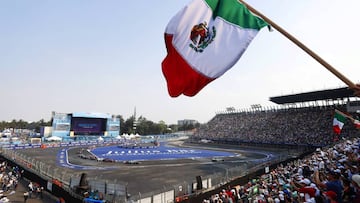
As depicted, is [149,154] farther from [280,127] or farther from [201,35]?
[201,35]

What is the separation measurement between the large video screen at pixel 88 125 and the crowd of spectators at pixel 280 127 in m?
29.3

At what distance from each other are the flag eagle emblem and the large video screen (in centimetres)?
6751

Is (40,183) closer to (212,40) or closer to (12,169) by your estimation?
(12,169)

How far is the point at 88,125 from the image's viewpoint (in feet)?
227

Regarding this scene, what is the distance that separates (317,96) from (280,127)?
10.4 metres

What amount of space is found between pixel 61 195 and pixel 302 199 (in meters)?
14.6

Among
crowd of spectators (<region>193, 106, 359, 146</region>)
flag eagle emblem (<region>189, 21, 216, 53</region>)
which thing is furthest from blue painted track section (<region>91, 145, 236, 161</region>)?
flag eagle emblem (<region>189, 21, 216, 53</region>)

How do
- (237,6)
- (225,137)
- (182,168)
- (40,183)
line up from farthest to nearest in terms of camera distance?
(225,137) < (182,168) < (40,183) < (237,6)

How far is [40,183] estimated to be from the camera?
17688 mm

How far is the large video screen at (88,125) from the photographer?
66500mm

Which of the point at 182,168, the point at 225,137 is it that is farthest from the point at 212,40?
the point at 225,137

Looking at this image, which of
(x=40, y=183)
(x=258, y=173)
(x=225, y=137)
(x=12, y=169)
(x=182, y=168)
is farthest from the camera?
(x=225, y=137)

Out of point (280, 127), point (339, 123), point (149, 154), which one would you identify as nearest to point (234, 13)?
point (339, 123)

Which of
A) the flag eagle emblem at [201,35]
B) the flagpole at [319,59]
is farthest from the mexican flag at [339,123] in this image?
the flagpole at [319,59]
